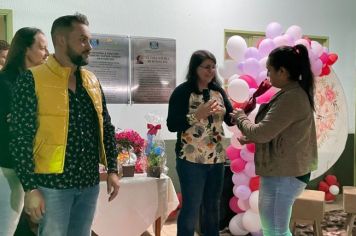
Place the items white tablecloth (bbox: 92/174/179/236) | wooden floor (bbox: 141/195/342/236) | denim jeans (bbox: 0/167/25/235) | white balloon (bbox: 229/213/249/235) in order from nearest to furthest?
denim jeans (bbox: 0/167/25/235) < white tablecloth (bbox: 92/174/179/236) < white balloon (bbox: 229/213/249/235) < wooden floor (bbox: 141/195/342/236)

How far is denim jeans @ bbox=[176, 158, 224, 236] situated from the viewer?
2211mm

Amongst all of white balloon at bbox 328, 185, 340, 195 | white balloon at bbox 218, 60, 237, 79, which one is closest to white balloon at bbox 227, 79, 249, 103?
white balloon at bbox 218, 60, 237, 79

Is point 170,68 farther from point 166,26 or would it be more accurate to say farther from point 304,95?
point 304,95

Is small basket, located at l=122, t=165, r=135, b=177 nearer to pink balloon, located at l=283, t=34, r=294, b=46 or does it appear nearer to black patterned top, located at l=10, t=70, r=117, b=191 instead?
black patterned top, located at l=10, t=70, r=117, b=191

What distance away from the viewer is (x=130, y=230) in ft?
8.48

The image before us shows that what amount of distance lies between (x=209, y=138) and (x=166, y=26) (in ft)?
5.98

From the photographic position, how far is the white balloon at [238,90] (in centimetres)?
267

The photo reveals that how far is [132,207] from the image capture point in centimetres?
259

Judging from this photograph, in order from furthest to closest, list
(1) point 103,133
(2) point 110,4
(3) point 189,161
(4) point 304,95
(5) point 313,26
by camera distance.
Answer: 1. (5) point 313,26
2. (2) point 110,4
3. (3) point 189,161
4. (4) point 304,95
5. (1) point 103,133

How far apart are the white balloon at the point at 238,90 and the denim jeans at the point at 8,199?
160 cm

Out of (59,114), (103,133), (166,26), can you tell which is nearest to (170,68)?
(166,26)

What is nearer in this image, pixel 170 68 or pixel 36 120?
pixel 36 120

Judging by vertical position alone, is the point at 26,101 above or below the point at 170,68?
below

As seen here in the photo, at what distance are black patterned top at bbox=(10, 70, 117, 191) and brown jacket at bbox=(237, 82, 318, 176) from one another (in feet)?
2.47
